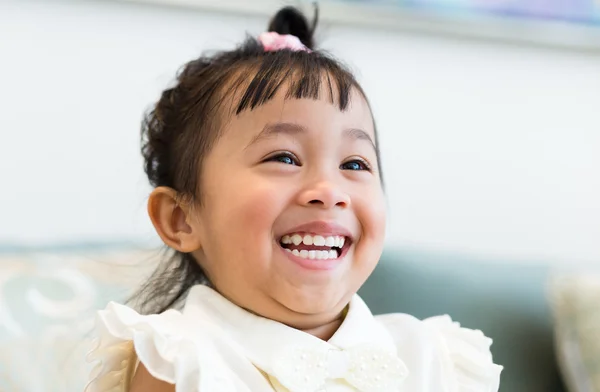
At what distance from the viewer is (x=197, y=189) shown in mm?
881

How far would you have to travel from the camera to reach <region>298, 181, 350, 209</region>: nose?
2.60 feet

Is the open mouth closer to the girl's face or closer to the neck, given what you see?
the girl's face

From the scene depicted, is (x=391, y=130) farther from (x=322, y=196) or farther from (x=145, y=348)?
(x=145, y=348)

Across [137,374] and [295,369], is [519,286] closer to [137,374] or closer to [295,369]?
[295,369]

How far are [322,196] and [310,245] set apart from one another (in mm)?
58

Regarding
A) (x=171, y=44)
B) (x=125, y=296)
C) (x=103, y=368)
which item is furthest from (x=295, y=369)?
(x=171, y=44)

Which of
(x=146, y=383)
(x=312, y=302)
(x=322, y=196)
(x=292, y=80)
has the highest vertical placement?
(x=292, y=80)

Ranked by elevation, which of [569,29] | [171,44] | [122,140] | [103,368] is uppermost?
[569,29]

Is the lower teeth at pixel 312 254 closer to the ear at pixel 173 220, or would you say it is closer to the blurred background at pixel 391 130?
the ear at pixel 173 220

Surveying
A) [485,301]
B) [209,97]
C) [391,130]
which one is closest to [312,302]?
[209,97]

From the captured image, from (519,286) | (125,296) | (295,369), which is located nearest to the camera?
(295,369)

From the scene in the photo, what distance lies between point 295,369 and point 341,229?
0.16 metres

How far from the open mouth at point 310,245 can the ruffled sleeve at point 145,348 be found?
5.7 inches

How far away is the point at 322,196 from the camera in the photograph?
79 cm
